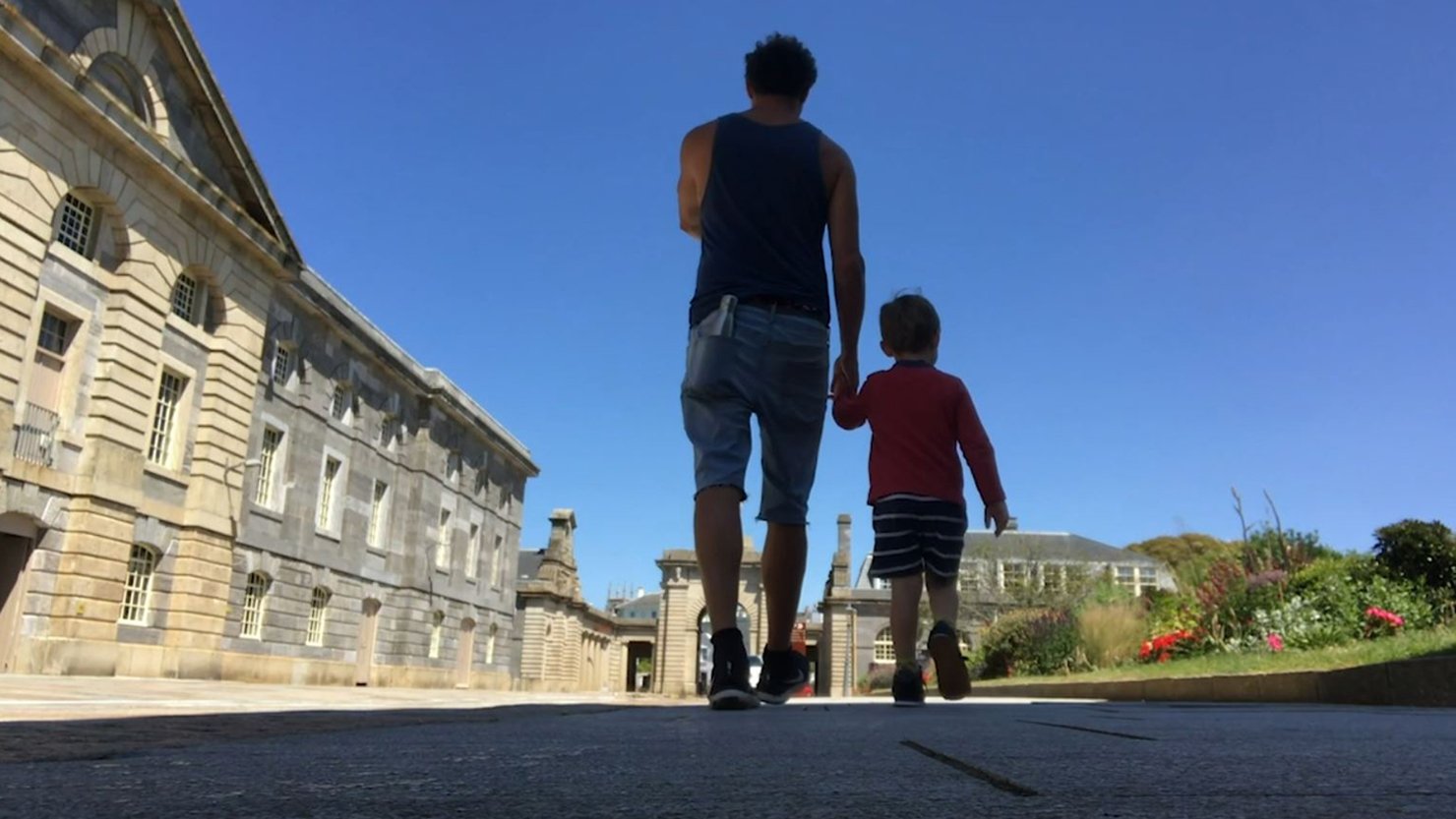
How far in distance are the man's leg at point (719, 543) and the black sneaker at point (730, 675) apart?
0.05 meters

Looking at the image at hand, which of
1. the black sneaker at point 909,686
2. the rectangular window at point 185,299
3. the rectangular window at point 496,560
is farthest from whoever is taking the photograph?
the rectangular window at point 496,560

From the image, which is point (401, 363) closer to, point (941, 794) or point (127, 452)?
point (127, 452)

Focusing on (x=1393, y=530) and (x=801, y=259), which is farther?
(x=1393, y=530)

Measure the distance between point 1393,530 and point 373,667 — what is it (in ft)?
84.1

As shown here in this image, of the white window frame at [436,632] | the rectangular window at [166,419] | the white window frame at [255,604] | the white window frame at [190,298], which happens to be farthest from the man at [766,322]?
the white window frame at [436,632]

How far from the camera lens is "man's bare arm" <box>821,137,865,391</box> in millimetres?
3973

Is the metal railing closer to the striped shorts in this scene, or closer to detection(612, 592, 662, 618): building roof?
the striped shorts

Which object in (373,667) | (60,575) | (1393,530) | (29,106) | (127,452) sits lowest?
(373,667)

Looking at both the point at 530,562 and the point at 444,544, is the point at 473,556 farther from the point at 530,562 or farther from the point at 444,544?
the point at 530,562

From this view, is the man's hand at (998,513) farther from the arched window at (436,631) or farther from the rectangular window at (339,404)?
the arched window at (436,631)

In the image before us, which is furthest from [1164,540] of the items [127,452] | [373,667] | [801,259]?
[801,259]

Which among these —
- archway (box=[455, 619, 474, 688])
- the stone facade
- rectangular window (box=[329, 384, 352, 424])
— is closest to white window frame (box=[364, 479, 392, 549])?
→ rectangular window (box=[329, 384, 352, 424])

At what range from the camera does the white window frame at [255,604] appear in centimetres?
2181

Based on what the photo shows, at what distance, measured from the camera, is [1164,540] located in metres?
72.4
